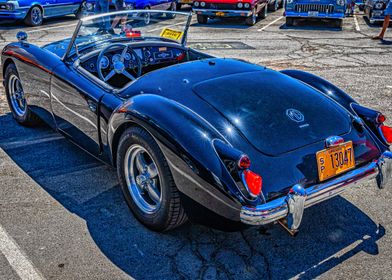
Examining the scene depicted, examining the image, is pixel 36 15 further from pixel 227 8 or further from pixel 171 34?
pixel 171 34

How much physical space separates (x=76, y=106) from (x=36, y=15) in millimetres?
10064

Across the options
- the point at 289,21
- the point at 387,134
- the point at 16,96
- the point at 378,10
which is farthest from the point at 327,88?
the point at 378,10

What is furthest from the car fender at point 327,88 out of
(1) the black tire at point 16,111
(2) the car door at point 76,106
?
(1) the black tire at point 16,111

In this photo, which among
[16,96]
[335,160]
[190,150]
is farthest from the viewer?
[16,96]

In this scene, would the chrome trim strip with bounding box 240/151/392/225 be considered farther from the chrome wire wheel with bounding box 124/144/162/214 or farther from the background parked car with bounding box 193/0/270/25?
the background parked car with bounding box 193/0/270/25

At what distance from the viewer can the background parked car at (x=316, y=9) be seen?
12.9 m

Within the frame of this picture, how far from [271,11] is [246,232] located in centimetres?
1542

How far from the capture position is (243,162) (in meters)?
2.82

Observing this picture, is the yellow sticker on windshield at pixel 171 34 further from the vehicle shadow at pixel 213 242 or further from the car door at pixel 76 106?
the vehicle shadow at pixel 213 242

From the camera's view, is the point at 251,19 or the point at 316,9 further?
the point at 251,19

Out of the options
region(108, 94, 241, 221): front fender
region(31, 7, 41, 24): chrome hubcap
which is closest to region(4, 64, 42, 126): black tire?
region(108, 94, 241, 221): front fender

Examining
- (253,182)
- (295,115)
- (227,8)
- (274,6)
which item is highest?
(295,115)

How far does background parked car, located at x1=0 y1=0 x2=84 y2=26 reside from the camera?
12316mm

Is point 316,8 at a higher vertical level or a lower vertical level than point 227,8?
lower
